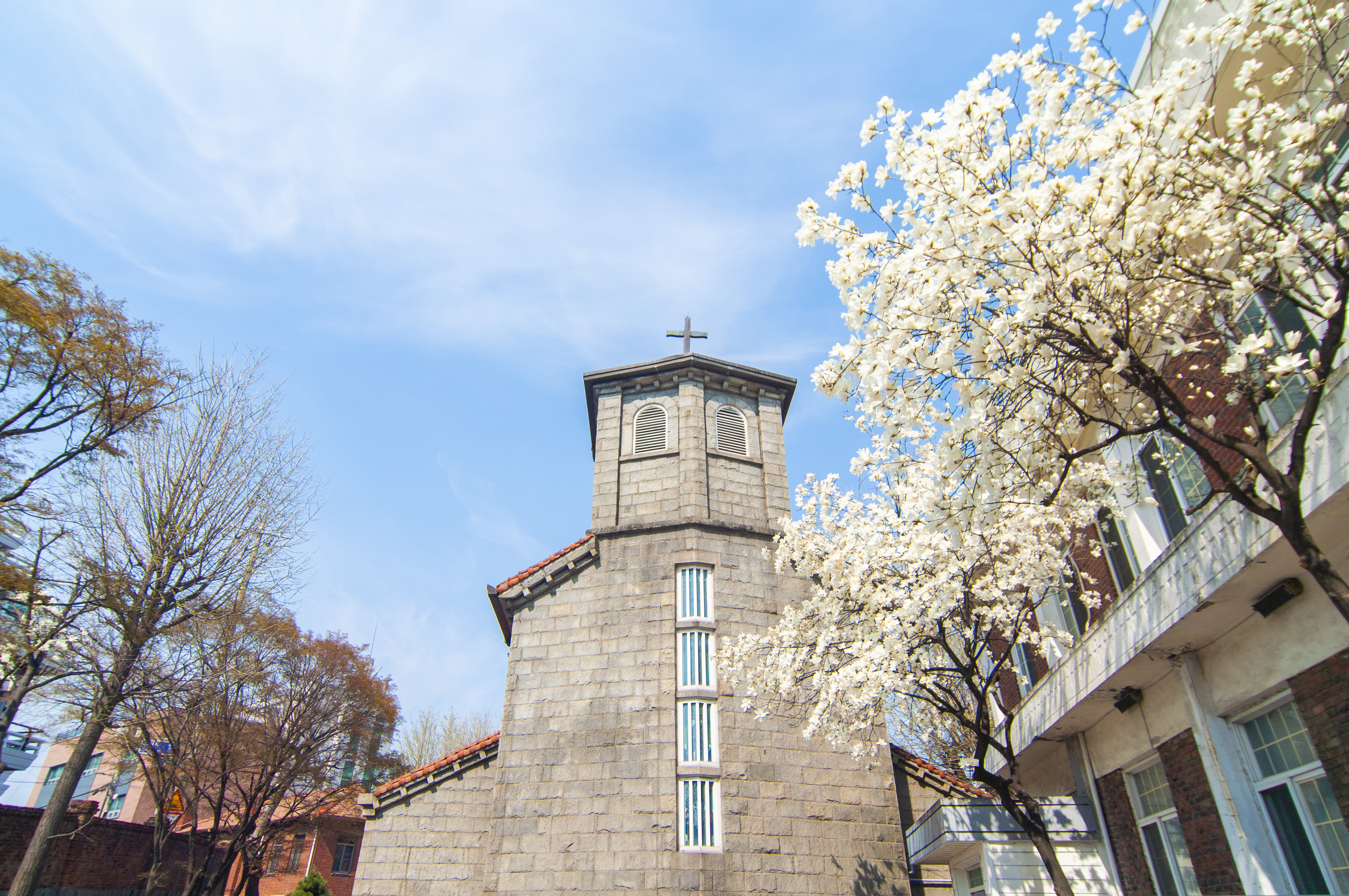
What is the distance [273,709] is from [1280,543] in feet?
92.4

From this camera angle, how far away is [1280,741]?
7.61 metres

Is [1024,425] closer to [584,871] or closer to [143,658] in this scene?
[584,871]

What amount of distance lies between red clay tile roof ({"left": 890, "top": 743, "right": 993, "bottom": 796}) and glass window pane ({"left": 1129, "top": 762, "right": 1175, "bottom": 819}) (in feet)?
18.2

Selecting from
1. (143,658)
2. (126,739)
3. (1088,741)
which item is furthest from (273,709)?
(1088,741)

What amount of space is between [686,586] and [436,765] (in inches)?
275

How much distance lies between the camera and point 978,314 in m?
6.04

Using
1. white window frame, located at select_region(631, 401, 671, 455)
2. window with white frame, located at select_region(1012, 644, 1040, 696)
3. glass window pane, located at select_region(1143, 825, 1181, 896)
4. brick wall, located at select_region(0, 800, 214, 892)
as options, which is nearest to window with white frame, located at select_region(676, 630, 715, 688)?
white window frame, located at select_region(631, 401, 671, 455)

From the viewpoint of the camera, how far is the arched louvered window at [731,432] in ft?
64.3

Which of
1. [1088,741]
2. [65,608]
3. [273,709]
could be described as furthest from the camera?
[273,709]

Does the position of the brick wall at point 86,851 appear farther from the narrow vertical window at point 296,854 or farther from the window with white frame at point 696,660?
the window with white frame at point 696,660

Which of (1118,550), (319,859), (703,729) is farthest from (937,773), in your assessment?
(319,859)

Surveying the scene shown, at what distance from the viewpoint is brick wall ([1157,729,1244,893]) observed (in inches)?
324

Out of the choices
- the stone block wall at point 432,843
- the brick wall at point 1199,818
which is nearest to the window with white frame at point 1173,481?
the brick wall at point 1199,818

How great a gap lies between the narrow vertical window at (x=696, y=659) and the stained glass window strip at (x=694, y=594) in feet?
1.50
